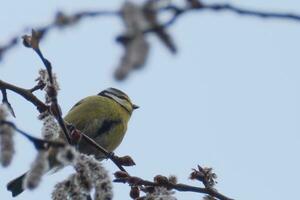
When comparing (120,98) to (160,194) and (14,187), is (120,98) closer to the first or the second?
(14,187)

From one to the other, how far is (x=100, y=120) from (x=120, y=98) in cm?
105

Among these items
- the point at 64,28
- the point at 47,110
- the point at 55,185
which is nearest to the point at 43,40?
the point at 64,28

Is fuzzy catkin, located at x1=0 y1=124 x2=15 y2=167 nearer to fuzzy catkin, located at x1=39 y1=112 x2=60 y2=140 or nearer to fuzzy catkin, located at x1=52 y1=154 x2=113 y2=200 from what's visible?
fuzzy catkin, located at x1=52 y1=154 x2=113 y2=200

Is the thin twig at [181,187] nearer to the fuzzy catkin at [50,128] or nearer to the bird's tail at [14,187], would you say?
the fuzzy catkin at [50,128]

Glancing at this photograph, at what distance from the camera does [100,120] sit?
551 cm

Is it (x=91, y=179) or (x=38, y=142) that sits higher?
(x=91, y=179)

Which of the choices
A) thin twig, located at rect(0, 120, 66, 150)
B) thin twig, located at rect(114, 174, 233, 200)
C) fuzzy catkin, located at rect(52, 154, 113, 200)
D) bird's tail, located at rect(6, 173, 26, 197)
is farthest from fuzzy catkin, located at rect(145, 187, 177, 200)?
bird's tail, located at rect(6, 173, 26, 197)

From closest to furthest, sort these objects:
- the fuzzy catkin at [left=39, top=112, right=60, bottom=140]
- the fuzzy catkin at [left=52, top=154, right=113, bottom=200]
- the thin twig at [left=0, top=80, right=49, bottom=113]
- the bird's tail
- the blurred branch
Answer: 1. the blurred branch
2. the fuzzy catkin at [left=52, top=154, right=113, bottom=200]
3. the fuzzy catkin at [left=39, top=112, right=60, bottom=140]
4. the thin twig at [left=0, top=80, right=49, bottom=113]
5. the bird's tail

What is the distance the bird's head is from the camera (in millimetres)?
6176

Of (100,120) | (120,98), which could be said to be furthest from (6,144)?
(120,98)

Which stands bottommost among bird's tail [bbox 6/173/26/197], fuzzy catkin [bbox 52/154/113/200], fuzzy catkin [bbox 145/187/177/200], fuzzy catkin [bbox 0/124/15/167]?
fuzzy catkin [bbox 0/124/15/167]

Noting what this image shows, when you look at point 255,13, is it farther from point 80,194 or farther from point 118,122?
point 118,122

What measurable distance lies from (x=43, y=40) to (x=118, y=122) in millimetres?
Result: 4360

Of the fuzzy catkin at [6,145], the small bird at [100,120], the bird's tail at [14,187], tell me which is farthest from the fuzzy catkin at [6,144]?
the small bird at [100,120]
